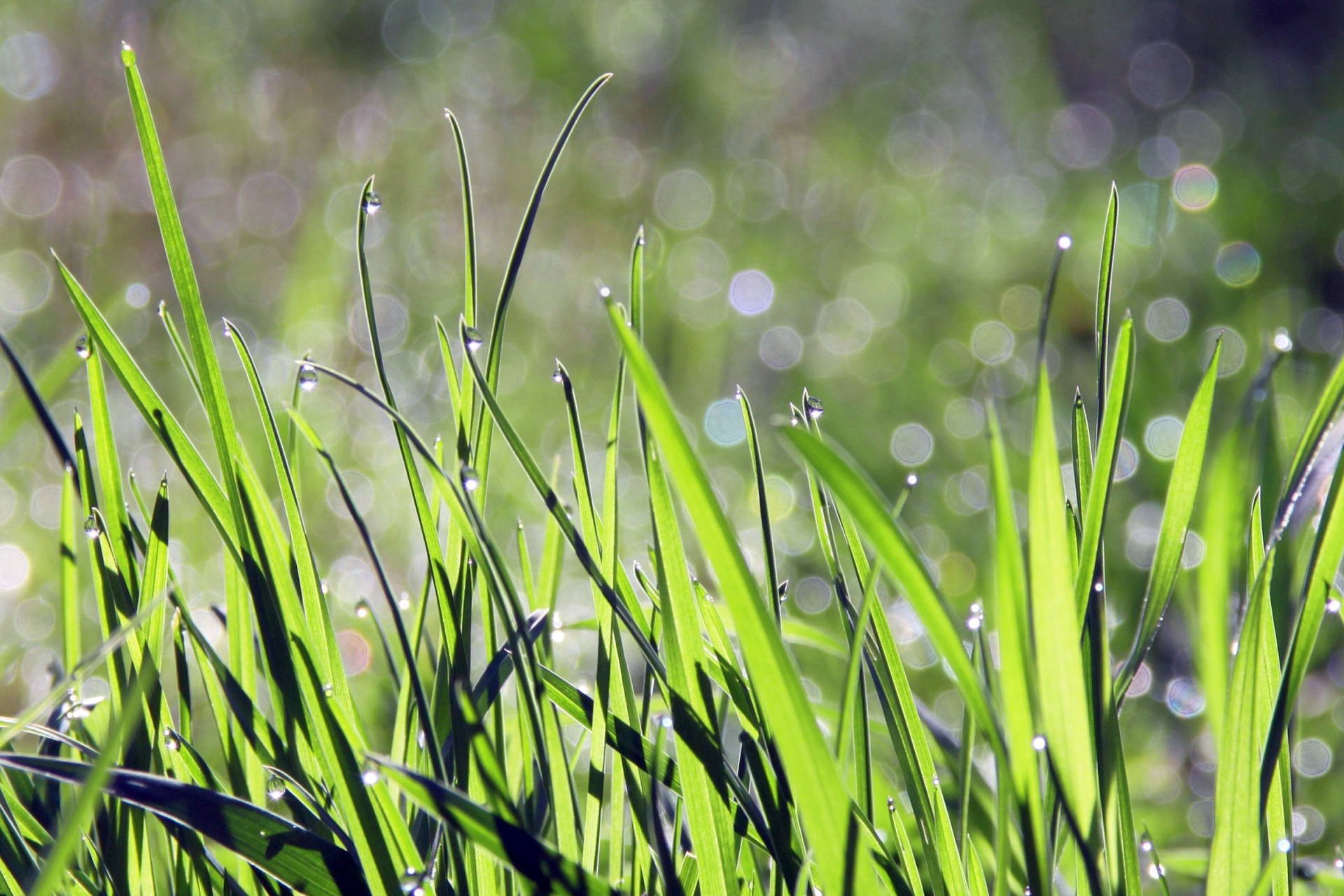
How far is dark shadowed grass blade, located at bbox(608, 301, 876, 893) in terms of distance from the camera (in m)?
0.29

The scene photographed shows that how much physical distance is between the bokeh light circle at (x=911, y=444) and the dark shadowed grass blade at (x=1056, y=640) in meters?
0.89

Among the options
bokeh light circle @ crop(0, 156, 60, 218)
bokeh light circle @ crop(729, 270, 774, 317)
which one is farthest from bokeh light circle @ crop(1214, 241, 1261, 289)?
bokeh light circle @ crop(0, 156, 60, 218)

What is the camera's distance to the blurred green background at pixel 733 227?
3.66 ft

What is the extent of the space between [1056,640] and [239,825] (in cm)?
24

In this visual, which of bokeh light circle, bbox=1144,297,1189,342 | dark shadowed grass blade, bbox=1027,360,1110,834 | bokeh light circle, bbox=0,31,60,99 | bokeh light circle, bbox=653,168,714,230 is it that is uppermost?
bokeh light circle, bbox=0,31,60,99

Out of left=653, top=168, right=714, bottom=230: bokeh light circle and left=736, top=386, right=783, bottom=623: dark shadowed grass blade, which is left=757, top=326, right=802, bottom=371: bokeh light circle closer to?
left=653, top=168, right=714, bottom=230: bokeh light circle

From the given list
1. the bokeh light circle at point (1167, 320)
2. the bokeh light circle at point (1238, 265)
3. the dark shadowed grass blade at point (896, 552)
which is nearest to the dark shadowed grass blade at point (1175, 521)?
the dark shadowed grass blade at point (896, 552)

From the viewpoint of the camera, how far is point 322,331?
1388 millimetres

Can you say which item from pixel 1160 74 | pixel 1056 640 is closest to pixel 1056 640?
pixel 1056 640

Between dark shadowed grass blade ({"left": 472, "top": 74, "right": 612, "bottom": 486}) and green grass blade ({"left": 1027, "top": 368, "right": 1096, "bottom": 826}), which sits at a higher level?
dark shadowed grass blade ({"left": 472, "top": 74, "right": 612, "bottom": 486})

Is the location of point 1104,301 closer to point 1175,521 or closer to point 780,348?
point 1175,521

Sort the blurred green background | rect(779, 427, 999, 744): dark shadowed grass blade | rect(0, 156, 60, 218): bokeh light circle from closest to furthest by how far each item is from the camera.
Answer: rect(779, 427, 999, 744): dark shadowed grass blade → the blurred green background → rect(0, 156, 60, 218): bokeh light circle

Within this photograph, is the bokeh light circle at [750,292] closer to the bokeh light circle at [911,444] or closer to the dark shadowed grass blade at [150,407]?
the bokeh light circle at [911,444]

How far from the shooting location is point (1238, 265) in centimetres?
140
